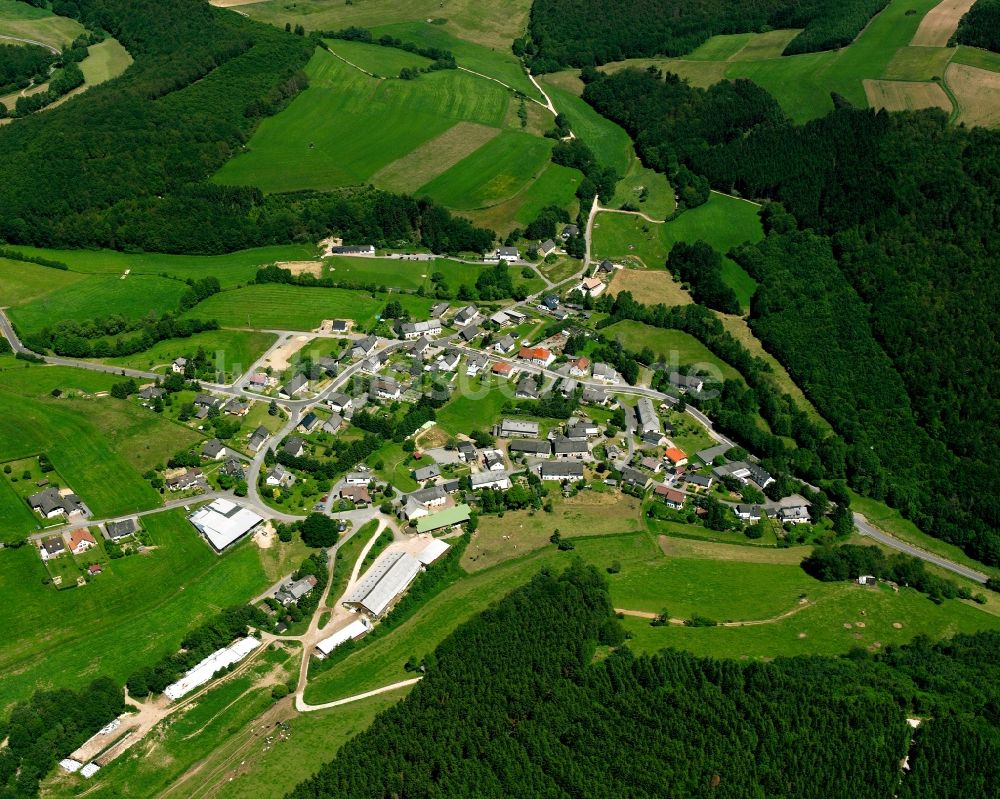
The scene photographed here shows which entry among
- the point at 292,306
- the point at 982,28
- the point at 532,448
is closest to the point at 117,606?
the point at 532,448

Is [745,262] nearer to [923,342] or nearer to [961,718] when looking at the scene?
[923,342]

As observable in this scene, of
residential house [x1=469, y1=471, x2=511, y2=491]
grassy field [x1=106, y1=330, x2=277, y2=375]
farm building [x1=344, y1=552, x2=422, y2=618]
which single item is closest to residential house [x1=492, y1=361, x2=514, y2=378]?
residential house [x1=469, y1=471, x2=511, y2=491]

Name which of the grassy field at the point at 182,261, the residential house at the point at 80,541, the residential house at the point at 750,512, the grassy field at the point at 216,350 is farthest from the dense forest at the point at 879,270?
the residential house at the point at 80,541

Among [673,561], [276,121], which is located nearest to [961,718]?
[673,561]

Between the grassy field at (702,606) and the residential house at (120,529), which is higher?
the grassy field at (702,606)

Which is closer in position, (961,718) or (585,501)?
(961,718)

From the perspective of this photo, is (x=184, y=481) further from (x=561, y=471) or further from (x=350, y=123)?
(x=350, y=123)

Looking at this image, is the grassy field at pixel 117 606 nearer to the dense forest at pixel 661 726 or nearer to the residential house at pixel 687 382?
the dense forest at pixel 661 726
